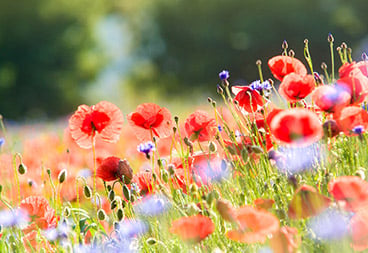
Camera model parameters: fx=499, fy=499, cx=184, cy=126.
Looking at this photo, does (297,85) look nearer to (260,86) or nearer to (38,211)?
(260,86)

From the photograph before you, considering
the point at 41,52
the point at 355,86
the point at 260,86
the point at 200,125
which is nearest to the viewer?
the point at 355,86

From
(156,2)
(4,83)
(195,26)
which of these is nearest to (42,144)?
(4,83)

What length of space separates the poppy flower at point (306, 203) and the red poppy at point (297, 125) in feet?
0.28

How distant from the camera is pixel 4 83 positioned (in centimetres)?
1202

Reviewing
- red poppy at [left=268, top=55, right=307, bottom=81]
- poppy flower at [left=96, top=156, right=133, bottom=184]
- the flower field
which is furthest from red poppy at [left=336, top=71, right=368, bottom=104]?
poppy flower at [left=96, top=156, right=133, bottom=184]

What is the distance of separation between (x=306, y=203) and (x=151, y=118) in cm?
59

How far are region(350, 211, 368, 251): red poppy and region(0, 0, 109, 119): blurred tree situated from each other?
38.1 feet

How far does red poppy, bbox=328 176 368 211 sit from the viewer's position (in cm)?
79

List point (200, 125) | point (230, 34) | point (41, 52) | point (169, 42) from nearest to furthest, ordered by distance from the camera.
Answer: point (200, 125) < point (41, 52) < point (230, 34) < point (169, 42)

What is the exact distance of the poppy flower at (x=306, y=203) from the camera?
0.83 meters

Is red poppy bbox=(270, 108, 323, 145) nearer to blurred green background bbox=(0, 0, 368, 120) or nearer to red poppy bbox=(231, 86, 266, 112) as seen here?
red poppy bbox=(231, 86, 266, 112)

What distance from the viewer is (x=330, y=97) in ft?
3.28

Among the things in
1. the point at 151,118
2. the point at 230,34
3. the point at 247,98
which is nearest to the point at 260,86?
the point at 247,98

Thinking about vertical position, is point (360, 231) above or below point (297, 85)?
below
